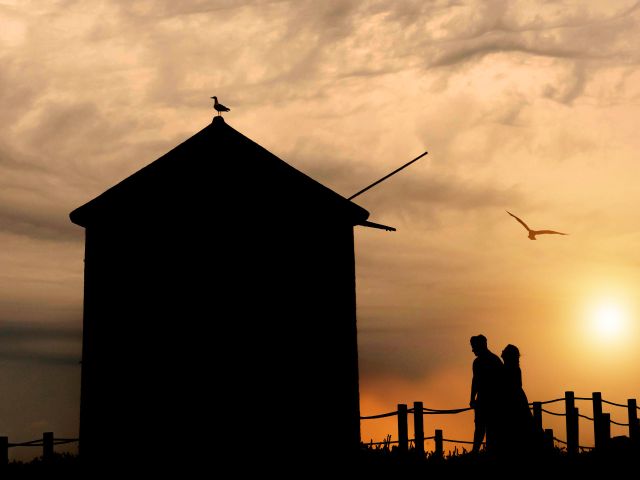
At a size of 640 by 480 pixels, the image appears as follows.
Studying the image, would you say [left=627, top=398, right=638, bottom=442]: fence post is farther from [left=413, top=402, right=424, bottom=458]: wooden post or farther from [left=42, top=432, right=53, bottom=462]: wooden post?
[left=42, top=432, right=53, bottom=462]: wooden post

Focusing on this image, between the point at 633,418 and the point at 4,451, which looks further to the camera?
the point at 633,418

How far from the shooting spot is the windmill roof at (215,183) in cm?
1706

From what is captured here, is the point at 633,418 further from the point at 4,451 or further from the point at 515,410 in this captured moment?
the point at 4,451

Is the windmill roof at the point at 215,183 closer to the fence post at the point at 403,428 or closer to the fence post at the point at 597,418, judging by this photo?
the fence post at the point at 403,428

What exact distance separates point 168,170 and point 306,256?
2721 mm

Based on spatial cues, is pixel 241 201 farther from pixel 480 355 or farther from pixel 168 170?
pixel 480 355

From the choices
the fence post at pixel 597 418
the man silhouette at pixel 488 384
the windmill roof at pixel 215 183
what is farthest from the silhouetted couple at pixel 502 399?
the fence post at pixel 597 418

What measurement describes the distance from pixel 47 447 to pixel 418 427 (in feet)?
24.0

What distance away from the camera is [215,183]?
56.0ft

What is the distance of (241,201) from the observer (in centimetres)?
1702

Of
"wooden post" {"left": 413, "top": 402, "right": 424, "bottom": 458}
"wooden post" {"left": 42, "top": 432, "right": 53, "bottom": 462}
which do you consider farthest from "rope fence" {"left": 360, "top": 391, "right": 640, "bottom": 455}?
"wooden post" {"left": 42, "top": 432, "right": 53, "bottom": 462}

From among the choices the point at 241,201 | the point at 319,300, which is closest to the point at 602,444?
the point at 319,300

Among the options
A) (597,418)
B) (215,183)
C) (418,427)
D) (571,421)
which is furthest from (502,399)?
(597,418)

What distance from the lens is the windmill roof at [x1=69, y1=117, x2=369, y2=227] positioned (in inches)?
672
